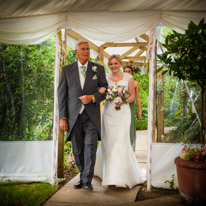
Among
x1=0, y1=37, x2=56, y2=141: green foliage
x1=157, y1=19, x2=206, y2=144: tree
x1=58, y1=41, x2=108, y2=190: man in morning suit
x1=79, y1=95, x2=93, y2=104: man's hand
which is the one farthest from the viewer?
x1=0, y1=37, x2=56, y2=141: green foliage

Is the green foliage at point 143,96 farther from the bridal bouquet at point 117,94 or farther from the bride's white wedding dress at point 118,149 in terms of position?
the bridal bouquet at point 117,94

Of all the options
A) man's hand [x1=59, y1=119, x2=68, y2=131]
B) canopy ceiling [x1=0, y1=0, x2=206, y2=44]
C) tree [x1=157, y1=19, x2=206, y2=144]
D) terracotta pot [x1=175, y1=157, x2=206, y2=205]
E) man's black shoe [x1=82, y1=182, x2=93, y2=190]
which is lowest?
man's black shoe [x1=82, y1=182, x2=93, y2=190]

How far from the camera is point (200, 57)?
3281mm

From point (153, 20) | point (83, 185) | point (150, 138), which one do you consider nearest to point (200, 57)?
point (153, 20)

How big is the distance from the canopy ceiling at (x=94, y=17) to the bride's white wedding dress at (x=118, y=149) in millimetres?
789

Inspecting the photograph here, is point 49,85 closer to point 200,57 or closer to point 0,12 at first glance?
point 0,12

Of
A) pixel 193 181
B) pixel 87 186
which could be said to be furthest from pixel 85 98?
pixel 193 181

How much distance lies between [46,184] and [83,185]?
68cm

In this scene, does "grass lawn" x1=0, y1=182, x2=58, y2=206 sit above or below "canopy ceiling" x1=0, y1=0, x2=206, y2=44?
below

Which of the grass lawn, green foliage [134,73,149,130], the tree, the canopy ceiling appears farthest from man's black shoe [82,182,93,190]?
green foliage [134,73,149,130]

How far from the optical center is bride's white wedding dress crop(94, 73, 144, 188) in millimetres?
3887

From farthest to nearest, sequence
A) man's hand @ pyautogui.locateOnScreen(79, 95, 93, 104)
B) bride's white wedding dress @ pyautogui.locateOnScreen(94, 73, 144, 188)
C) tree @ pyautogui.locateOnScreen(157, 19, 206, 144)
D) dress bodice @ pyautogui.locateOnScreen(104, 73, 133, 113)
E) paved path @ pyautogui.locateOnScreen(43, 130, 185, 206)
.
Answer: dress bodice @ pyautogui.locateOnScreen(104, 73, 133, 113)
bride's white wedding dress @ pyautogui.locateOnScreen(94, 73, 144, 188)
man's hand @ pyautogui.locateOnScreen(79, 95, 93, 104)
paved path @ pyautogui.locateOnScreen(43, 130, 185, 206)
tree @ pyautogui.locateOnScreen(157, 19, 206, 144)

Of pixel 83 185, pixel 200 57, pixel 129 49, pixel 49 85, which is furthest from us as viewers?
pixel 129 49

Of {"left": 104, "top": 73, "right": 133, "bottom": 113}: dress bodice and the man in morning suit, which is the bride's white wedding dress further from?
the man in morning suit
